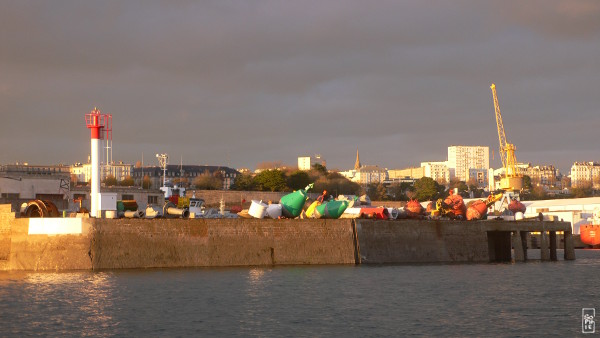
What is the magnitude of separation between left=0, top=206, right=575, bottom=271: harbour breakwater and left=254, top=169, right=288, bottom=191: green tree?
258 feet

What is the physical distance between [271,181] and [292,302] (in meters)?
103

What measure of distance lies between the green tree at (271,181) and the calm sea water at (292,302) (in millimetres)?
87052

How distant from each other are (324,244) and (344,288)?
11.3 metres

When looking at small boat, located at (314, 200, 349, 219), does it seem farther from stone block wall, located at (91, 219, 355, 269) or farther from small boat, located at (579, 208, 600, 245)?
small boat, located at (579, 208, 600, 245)

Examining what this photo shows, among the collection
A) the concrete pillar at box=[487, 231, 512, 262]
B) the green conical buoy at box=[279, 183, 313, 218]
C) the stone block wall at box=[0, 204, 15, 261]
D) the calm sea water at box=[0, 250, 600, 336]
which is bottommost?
the calm sea water at box=[0, 250, 600, 336]

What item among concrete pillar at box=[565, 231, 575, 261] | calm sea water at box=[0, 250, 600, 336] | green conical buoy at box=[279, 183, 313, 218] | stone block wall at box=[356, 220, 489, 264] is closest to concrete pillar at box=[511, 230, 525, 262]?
stone block wall at box=[356, 220, 489, 264]

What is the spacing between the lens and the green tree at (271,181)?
468 feet

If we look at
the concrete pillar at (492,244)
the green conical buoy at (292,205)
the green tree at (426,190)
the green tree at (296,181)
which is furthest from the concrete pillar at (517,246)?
the green tree at (426,190)

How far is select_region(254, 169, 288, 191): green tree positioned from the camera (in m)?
142

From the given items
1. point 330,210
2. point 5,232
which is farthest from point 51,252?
point 330,210

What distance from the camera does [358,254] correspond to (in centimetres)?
5822

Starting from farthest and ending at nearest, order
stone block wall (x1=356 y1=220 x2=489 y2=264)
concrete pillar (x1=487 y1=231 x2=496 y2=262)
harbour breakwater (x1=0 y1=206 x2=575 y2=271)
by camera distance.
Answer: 1. concrete pillar (x1=487 y1=231 x2=496 y2=262)
2. stone block wall (x1=356 y1=220 x2=489 y2=264)
3. harbour breakwater (x1=0 y1=206 x2=575 y2=271)

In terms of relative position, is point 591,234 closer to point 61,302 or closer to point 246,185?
point 246,185

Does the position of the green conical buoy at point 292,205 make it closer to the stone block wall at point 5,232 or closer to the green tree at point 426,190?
the stone block wall at point 5,232
